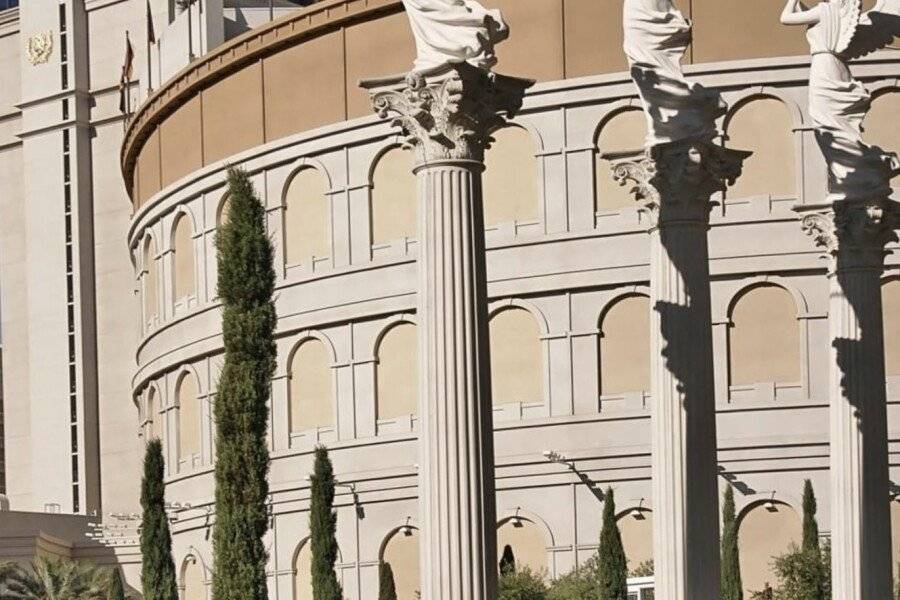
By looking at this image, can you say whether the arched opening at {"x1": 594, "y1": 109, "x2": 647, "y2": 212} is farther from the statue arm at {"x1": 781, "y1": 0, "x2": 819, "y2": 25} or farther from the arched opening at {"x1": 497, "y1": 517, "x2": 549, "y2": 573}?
the statue arm at {"x1": 781, "y1": 0, "x2": 819, "y2": 25}

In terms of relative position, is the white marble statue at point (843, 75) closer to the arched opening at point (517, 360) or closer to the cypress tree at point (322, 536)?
the cypress tree at point (322, 536)

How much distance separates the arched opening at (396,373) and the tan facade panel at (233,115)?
27.3ft

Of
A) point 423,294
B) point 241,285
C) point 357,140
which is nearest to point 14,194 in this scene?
point 357,140

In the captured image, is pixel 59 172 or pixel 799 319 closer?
pixel 799 319

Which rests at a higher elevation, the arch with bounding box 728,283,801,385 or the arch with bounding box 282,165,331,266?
the arch with bounding box 282,165,331,266

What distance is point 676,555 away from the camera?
27.8 m

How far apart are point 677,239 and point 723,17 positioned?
117 feet

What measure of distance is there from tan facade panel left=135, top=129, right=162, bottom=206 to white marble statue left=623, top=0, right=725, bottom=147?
50.7 meters

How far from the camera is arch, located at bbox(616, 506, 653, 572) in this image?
2447 inches

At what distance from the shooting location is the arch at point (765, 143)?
62.3 meters

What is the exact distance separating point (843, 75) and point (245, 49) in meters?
40.9

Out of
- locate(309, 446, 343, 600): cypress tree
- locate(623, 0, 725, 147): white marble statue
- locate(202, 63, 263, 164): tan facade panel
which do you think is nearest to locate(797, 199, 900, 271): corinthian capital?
locate(623, 0, 725, 147): white marble statue

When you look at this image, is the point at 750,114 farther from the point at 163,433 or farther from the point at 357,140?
the point at 163,433

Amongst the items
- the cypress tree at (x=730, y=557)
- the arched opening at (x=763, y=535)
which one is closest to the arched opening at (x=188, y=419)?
the arched opening at (x=763, y=535)
